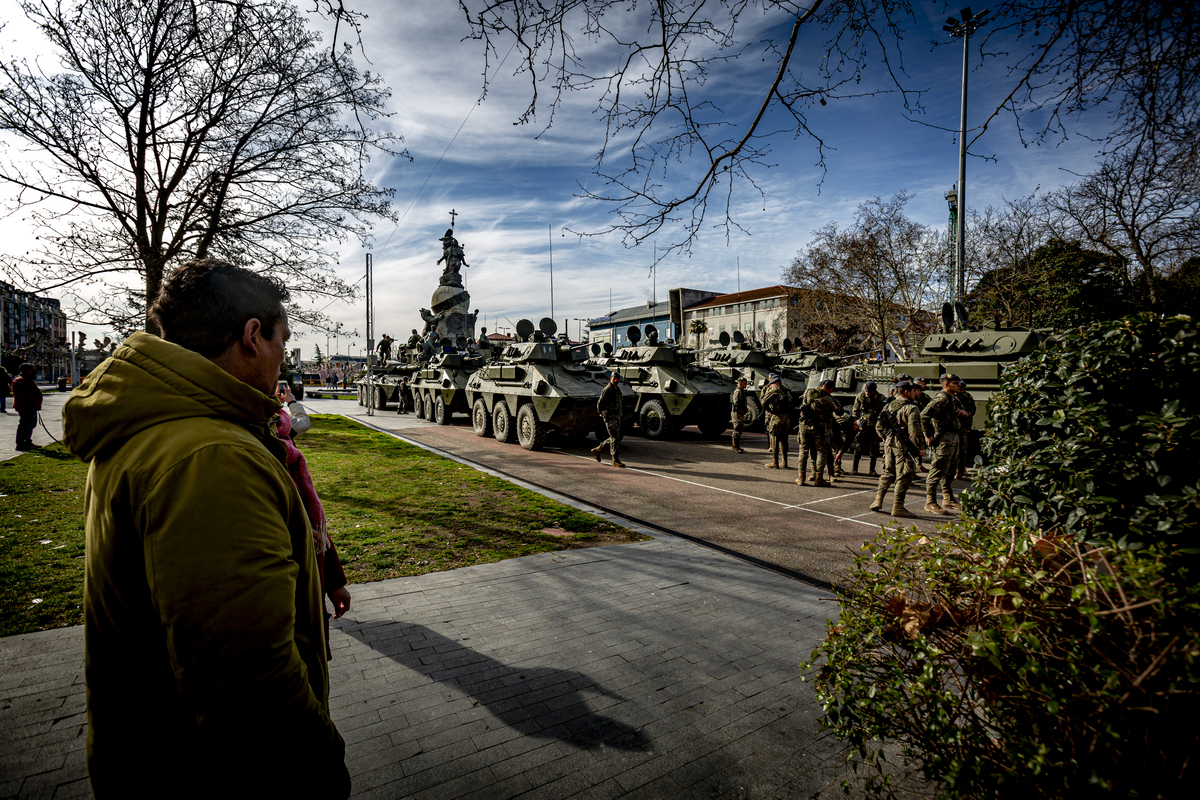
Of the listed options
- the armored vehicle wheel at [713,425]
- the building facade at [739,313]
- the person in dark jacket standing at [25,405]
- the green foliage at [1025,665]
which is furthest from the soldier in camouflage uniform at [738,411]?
the building facade at [739,313]

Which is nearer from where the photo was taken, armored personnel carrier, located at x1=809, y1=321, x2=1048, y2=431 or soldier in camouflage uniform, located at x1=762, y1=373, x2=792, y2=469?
armored personnel carrier, located at x1=809, y1=321, x2=1048, y2=431

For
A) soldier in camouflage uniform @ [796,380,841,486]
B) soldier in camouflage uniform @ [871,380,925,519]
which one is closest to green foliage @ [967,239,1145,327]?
soldier in camouflage uniform @ [796,380,841,486]

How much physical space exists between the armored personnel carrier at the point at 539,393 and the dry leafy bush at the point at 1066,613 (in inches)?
436

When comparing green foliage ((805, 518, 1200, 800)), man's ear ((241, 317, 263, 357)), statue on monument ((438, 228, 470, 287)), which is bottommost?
green foliage ((805, 518, 1200, 800))

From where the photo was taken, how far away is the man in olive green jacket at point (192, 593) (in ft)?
4.25

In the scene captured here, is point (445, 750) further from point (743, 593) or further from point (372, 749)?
point (743, 593)

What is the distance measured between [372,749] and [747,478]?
28.5ft

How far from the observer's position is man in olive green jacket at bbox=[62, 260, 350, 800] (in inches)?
51.0

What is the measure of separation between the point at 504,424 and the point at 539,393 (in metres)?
1.99

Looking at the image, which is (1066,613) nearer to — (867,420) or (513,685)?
(513,685)

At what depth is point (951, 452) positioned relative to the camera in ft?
26.6

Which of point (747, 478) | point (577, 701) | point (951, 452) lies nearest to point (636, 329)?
point (747, 478)

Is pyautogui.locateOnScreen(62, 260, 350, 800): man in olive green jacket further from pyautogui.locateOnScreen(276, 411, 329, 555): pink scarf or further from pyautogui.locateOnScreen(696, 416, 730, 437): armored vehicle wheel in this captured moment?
pyautogui.locateOnScreen(696, 416, 730, 437): armored vehicle wheel

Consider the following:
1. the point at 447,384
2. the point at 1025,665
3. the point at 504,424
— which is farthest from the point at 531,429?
the point at 1025,665
